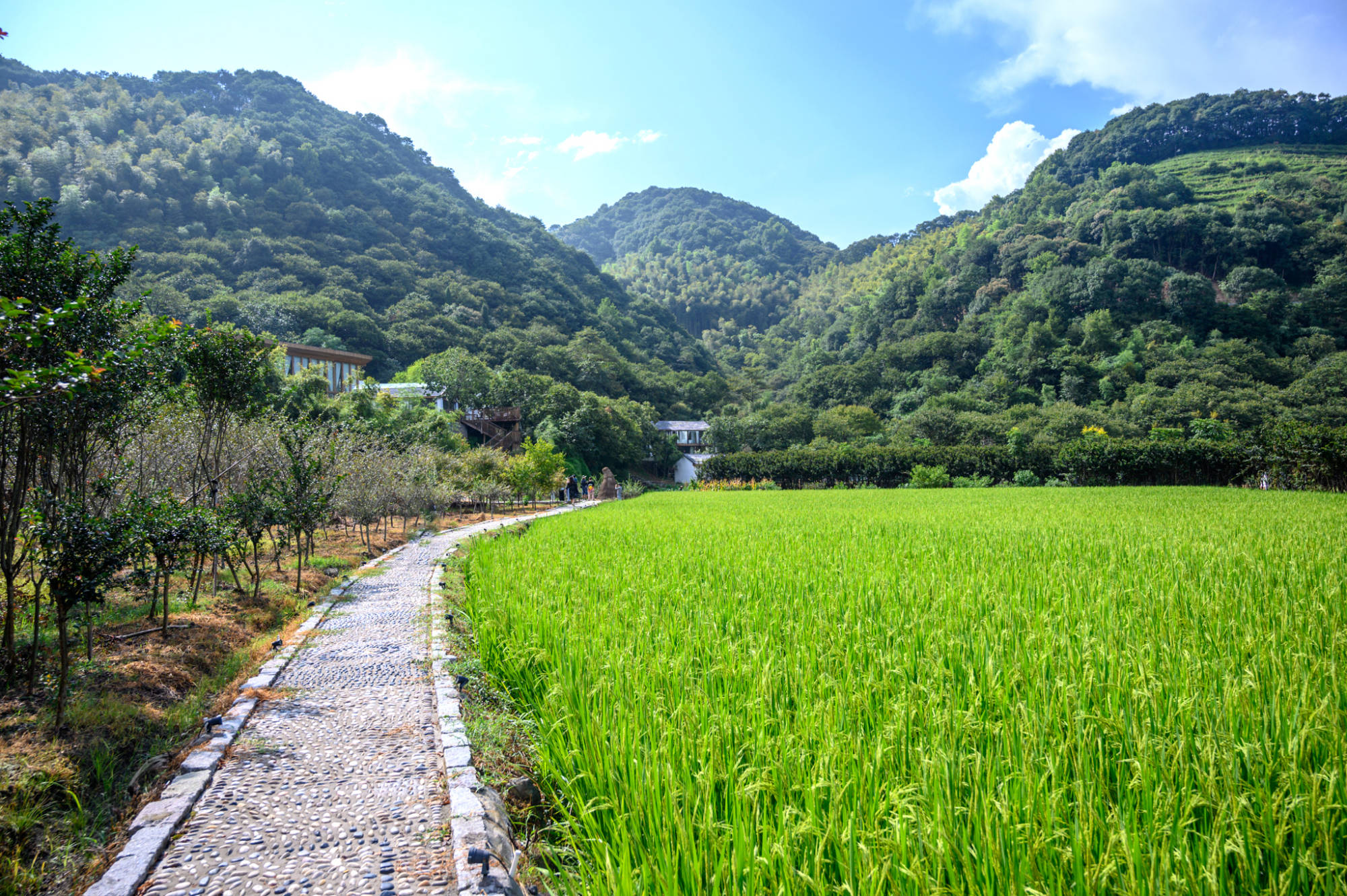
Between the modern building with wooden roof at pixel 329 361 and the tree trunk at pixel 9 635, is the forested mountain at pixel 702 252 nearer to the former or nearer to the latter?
the modern building with wooden roof at pixel 329 361

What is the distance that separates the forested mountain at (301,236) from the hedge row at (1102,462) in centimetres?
2460

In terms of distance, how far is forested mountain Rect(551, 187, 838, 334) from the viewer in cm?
Result: 10606

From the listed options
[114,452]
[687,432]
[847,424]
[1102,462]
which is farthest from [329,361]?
[1102,462]

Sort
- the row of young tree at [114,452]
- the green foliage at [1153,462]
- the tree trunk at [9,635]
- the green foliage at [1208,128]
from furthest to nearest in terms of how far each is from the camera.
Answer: the green foliage at [1208,128] → the green foliage at [1153,462] → the tree trunk at [9,635] → the row of young tree at [114,452]

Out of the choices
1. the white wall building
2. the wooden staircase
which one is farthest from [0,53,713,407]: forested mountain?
the wooden staircase

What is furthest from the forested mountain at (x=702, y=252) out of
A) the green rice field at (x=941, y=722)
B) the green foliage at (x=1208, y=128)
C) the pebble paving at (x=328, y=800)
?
the pebble paving at (x=328, y=800)

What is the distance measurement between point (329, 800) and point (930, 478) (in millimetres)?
30804

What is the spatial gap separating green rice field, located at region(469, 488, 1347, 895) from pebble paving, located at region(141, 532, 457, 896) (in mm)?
608

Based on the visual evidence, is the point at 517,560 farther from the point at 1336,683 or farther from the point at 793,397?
the point at 793,397

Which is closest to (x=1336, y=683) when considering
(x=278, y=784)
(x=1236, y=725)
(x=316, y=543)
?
(x=1236, y=725)

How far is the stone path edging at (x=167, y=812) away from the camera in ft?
7.20

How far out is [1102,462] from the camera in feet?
87.0

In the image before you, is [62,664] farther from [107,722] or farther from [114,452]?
[114,452]

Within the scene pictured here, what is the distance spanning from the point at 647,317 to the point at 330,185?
133ft
